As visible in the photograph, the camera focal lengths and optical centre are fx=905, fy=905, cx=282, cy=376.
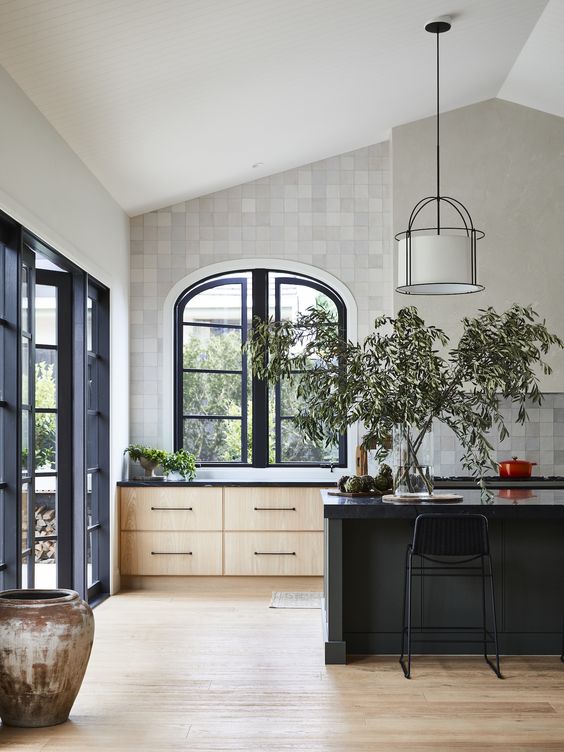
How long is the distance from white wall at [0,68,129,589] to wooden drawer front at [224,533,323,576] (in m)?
0.90

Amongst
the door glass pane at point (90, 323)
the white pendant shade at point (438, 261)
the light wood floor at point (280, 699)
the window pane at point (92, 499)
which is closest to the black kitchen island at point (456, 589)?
the light wood floor at point (280, 699)

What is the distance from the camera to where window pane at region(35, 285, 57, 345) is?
5.57m

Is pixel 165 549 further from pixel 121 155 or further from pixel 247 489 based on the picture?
pixel 121 155

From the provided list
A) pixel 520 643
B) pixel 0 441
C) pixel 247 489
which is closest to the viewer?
pixel 0 441

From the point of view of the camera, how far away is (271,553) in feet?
22.7

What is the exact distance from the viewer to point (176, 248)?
746cm

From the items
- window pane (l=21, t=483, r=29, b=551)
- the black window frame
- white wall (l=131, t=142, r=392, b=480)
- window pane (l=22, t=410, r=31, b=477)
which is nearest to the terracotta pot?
the black window frame

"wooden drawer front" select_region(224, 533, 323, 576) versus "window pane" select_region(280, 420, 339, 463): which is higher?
"window pane" select_region(280, 420, 339, 463)

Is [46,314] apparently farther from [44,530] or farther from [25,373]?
[44,530]

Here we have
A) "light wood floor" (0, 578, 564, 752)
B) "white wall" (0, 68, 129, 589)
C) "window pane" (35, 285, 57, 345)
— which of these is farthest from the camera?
"window pane" (35, 285, 57, 345)

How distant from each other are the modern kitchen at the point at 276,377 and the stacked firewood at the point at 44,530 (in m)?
0.02

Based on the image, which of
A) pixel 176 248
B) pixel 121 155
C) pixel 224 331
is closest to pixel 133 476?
pixel 224 331

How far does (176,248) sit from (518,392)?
355cm

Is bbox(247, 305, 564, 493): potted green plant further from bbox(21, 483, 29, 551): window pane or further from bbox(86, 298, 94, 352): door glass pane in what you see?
bbox(86, 298, 94, 352): door glass pane
